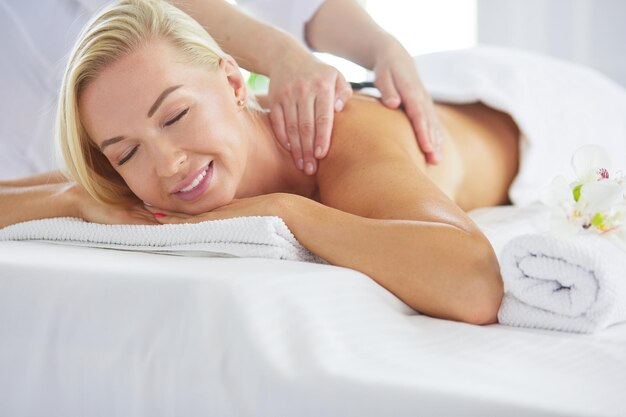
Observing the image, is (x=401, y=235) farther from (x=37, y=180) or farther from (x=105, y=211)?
(x=37, y=180)

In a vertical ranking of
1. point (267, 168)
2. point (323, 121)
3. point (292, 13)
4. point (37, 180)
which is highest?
point (292, 13)

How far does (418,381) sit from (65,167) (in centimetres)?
93

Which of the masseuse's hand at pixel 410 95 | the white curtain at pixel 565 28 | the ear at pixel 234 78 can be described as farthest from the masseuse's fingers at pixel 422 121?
the white curtain at pixel 565 28

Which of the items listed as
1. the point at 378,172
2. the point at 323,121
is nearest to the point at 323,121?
the point at 323,121

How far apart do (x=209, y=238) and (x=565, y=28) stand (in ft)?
9.33

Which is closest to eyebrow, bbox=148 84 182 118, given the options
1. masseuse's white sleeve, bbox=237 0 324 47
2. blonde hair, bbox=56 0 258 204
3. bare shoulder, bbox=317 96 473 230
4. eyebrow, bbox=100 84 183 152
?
eyebrow, bbox=100 84 183 152

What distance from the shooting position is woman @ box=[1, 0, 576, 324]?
45.2 inches

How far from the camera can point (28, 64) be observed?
84.0 inches

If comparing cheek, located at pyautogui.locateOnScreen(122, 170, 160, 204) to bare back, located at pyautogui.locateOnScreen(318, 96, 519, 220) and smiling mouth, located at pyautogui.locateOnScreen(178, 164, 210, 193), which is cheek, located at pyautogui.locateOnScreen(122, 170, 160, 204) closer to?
smiling mouth, located at pyautogui.locateOnScreen(178, 164, 210, 193)

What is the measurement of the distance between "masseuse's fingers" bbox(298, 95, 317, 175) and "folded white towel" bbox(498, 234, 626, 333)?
0.57 meters

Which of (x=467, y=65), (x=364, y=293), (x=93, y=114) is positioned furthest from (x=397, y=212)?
(x=467, y=65)

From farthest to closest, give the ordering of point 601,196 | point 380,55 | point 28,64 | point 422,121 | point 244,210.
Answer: point 28,64 → point 380,55 → point 422,121 → point 244,210 → point 601,196

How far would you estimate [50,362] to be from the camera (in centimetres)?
97

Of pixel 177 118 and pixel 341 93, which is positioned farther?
pixel 341 93
